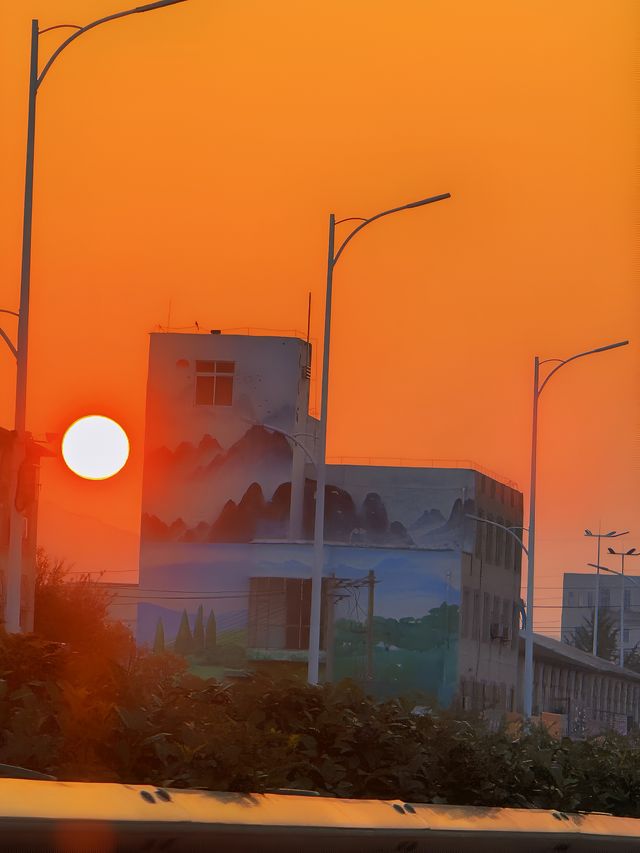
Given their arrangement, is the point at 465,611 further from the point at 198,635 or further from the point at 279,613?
the point at 198,635

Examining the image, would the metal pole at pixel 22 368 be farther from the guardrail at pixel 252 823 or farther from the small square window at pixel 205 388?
the small square window at pixel 205 388

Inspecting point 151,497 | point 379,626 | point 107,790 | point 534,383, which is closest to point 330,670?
point 379,626

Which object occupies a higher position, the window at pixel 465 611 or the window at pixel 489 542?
the window at pixel 489 542

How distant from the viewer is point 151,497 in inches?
4513

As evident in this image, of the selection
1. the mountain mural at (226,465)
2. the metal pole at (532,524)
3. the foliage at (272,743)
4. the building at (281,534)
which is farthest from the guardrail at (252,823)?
the mountain mural at (226,465)

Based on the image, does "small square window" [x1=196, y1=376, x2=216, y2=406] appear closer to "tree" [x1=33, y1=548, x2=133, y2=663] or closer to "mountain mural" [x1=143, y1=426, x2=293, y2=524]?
"mountain mural" [x1=143, y1=426, x2=293, y2=524]

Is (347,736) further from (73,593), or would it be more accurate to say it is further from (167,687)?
(73,593)

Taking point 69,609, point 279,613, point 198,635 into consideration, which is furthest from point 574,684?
point 69,609

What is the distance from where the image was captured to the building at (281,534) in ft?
360

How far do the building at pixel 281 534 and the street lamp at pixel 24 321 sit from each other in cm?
7618

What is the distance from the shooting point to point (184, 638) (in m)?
112

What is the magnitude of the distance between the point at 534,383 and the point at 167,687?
51.6m

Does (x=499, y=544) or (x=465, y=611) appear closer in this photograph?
(x=465, y=611)

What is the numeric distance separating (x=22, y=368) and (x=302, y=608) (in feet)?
257
